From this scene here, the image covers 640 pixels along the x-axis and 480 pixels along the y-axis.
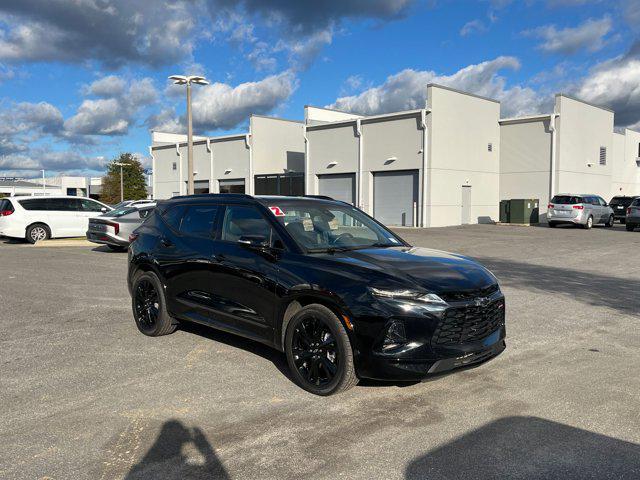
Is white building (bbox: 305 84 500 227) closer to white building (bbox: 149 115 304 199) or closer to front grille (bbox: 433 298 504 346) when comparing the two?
white building (bbox: 149 115 304 199)

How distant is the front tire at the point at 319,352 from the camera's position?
14.6 ft

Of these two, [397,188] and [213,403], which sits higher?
[397,188]

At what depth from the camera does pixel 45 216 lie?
19.6 meters

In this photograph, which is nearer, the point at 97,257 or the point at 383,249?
the point at 383,249

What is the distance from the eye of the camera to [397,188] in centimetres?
3061

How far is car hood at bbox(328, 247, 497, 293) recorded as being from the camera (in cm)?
446

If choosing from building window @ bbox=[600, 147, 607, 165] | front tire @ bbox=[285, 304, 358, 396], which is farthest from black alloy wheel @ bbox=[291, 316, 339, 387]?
building window @ bbox=[600, 147, 607, 165]

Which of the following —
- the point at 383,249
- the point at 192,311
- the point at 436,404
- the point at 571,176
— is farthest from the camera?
the point at 571,176

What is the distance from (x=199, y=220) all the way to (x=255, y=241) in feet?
4.40

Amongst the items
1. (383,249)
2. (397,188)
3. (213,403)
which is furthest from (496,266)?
(397,188)

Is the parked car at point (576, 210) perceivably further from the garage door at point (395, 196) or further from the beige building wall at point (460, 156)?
the garage door at point (395, 196)

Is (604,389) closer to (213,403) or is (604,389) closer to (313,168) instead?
(213,403)

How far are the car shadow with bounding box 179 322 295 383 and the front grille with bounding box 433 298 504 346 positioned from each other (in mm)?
1500

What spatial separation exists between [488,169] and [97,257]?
2376 cm
